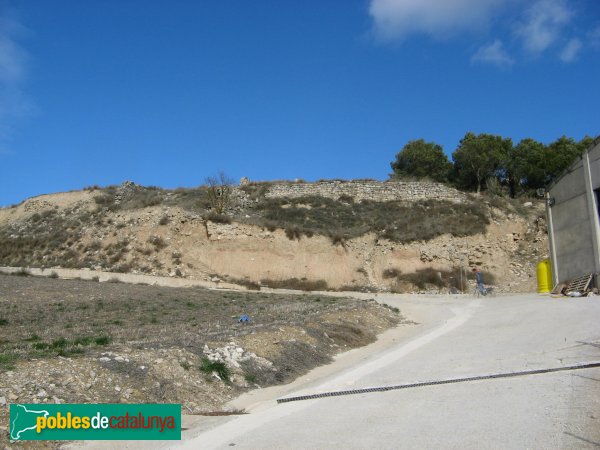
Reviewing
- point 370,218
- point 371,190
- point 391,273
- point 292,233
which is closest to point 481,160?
point 371,190

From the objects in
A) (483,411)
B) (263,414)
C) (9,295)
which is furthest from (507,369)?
(9,295)

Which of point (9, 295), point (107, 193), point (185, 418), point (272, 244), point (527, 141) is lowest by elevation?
point (185, 418)

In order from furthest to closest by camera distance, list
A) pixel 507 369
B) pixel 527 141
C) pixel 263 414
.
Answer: pixel 527 141
pixel 507 369
pixel 263 414

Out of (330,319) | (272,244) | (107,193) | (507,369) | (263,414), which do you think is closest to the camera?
(263,414)

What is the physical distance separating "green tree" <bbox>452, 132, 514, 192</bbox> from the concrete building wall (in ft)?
106

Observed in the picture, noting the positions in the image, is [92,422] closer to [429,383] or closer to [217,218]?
[429,383]

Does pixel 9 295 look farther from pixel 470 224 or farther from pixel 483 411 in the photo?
pixel 470 224

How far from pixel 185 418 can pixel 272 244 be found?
3480 cm

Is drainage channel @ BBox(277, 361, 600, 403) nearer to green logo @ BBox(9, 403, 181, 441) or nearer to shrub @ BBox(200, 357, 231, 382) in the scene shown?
shrub @ BBox(200, 357, 231, 382)

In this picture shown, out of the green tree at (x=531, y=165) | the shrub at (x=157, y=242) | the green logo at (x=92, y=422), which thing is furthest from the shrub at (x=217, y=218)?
the green logo at (x=92, y=422)

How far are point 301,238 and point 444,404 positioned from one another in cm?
3573

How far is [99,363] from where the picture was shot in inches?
426

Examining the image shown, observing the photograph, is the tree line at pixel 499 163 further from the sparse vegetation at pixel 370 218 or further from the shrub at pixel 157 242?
the shrub at pixel 157 242

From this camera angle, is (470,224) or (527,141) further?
(527,141)
